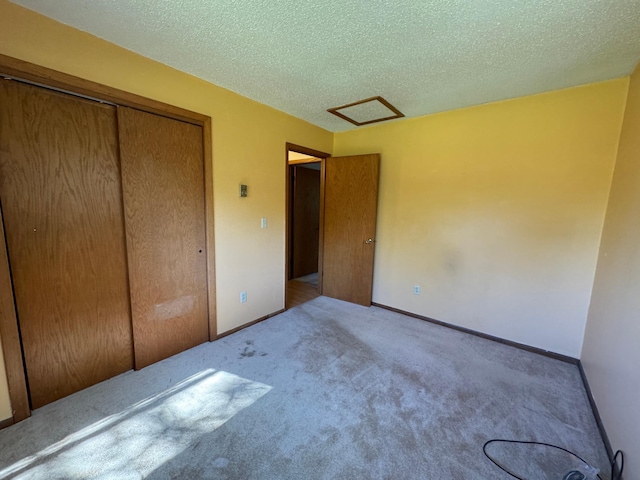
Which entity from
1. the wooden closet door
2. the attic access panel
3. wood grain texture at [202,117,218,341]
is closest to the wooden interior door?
the attic access panel

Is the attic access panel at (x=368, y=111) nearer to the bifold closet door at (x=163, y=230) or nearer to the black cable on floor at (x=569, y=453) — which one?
the bifold closet door at (x=163, y=230)

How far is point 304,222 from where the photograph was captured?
5.05 m

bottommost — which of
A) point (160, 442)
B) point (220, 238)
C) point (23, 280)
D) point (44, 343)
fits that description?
point (160, 442)

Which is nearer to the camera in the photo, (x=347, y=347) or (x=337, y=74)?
(x=337, y=74)

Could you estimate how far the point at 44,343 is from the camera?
168cm

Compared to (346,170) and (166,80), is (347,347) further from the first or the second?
(166,80)

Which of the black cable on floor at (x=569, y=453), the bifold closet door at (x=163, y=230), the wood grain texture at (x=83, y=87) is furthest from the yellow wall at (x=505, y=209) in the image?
the wood grain texture at (x=83, y=87)

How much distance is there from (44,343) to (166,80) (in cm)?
203

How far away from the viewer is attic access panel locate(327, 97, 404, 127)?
2.64m

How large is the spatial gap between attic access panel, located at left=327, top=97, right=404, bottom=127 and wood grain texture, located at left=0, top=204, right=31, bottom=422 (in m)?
2.55

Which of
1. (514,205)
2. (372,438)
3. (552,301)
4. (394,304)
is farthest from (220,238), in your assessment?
(552,301)

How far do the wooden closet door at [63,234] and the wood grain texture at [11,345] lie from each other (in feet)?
0.17

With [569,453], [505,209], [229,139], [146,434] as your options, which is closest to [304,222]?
[229,139]

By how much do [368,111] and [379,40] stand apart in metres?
1.26
